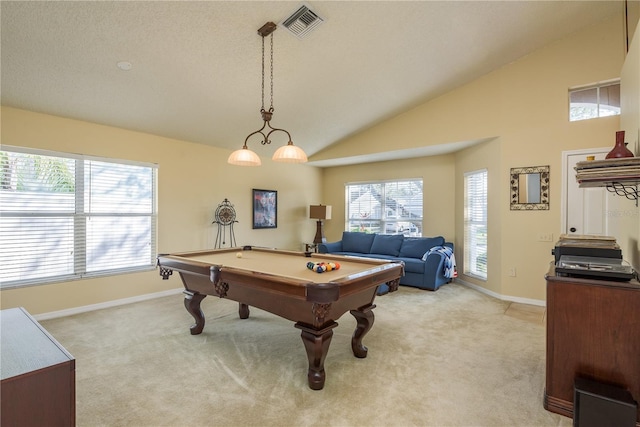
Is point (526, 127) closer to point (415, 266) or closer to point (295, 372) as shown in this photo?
point (415, 266)

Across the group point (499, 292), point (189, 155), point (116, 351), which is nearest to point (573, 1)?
point (499, 292)

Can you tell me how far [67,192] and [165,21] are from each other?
2.63 meters

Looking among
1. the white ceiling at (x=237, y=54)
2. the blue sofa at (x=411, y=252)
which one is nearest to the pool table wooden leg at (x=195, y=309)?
the white ceiling at (x=237, y=54)

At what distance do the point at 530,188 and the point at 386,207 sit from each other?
2873 mm

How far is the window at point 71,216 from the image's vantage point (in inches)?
140

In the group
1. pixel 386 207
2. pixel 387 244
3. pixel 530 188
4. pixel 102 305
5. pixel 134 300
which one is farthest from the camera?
pixel 386 207

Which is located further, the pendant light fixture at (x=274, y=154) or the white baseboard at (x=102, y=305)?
the white baseboard at (x=102, y=305)

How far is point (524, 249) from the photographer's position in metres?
4.39

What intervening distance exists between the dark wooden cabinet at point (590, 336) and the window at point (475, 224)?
3161 mm

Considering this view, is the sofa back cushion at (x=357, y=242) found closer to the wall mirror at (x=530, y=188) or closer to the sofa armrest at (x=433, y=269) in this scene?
the sofa armrest at (x=433, y=269)

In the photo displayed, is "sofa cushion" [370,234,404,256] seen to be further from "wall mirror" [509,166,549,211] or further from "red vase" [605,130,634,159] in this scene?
"red vase" [605,130,634,159]

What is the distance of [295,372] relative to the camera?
98.0 inches

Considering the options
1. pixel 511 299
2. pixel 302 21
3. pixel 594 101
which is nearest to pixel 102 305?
pixel 302 21

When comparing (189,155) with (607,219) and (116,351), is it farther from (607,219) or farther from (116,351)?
(607,219)
